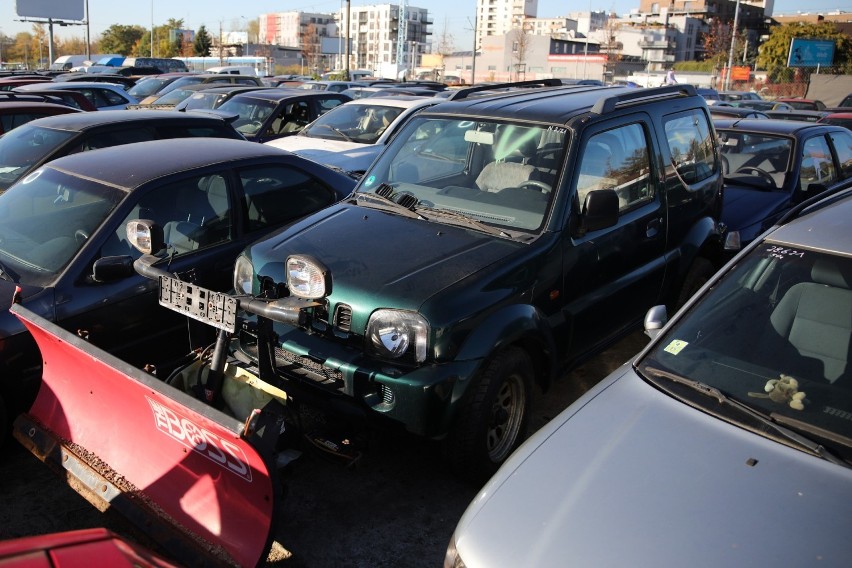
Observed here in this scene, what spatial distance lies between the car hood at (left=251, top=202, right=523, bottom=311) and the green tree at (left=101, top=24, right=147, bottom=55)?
9093 cm

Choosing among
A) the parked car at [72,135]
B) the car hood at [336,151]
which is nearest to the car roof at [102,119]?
the parked car at [72,135]

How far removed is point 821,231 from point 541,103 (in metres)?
2.21

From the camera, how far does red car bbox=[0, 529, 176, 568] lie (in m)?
2.00

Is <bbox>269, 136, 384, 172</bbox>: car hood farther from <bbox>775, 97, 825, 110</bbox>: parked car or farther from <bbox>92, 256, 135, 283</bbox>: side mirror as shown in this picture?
<bbox>775, 97, 825, 110</bbox>: parked car

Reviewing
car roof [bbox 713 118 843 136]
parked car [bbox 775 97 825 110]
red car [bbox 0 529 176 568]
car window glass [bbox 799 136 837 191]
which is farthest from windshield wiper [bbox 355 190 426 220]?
parked car [bbox 775 97 825 110]

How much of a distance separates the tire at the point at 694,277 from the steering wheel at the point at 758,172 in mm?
2124

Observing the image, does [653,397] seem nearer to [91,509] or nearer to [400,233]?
[400,233]

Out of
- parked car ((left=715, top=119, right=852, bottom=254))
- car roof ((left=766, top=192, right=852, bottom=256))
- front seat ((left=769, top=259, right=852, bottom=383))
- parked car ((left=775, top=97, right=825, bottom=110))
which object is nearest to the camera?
front seat ((left=769, top=259, right=852, bottom=383))

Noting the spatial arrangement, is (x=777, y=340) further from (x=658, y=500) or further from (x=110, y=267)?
(x=110, y=267)

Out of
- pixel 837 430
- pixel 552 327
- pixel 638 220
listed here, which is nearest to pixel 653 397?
pixel 837 430

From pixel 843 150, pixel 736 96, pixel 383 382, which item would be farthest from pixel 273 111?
pixel 736 96

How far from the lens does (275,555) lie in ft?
11.7

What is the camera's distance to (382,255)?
4.05 meters

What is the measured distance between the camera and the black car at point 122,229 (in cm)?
421
